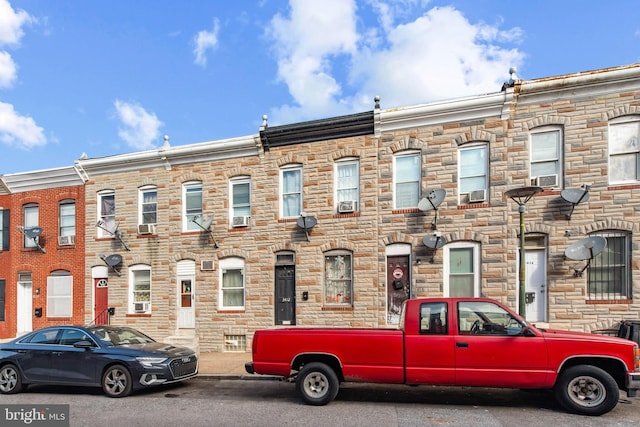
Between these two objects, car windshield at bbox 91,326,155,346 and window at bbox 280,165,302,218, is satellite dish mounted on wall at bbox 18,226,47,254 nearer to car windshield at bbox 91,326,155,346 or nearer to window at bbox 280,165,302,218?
car windshield at bbox 91,326,155,346

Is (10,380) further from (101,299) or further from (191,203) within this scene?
(191,203)

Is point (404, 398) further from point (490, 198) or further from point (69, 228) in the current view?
point (69, 228)

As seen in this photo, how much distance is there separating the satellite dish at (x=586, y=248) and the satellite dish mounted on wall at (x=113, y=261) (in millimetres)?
14145

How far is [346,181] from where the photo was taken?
13719mm

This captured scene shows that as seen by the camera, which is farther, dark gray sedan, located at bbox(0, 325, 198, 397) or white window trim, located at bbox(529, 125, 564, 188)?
white window trim, located at bbox(529, 125, 564, 188)

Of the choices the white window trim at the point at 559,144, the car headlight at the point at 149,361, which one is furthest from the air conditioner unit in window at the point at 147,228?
the white window trim at the point at 559,144

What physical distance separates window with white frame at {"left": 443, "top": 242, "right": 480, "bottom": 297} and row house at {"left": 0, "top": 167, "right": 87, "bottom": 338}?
42.9 feet

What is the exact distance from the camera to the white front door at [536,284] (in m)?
11.5

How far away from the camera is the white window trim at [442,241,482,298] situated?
12.1 metres

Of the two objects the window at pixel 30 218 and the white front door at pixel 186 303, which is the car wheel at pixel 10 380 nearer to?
the white front door at pixel 186 303

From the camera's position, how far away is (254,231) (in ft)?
47.4

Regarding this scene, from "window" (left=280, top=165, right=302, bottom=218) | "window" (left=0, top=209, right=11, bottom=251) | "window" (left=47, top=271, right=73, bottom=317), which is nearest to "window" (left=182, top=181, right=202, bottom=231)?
"window" (left=280, top=165, right=302, bottom=218)

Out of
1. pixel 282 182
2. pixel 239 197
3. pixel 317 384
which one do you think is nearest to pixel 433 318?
pixel 317 384

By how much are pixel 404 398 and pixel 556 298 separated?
564 centimetres
